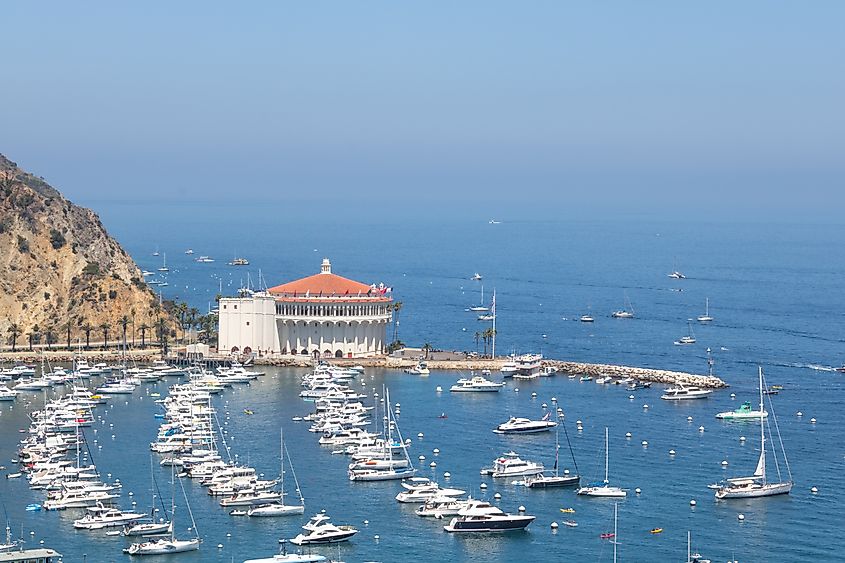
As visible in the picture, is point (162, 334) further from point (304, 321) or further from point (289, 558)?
point (289, 558)

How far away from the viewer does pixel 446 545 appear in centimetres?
7006

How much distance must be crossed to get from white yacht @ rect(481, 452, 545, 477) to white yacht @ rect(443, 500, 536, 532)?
9.41 meters

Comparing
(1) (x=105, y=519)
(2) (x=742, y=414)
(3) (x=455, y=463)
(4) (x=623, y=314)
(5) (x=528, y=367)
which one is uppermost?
(4) (x=623, y=314)

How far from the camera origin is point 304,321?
12362 cm

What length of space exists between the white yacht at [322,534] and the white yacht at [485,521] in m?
4.47

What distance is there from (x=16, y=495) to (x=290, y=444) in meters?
17.2

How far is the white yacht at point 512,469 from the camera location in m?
81.9

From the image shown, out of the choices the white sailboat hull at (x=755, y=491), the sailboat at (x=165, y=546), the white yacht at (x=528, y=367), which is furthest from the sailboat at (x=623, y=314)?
the sailboat at (x=165, y=546)

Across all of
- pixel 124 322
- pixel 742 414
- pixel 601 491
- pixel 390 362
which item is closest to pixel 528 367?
pixel 390 362

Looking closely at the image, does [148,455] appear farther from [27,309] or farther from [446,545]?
[27,309]

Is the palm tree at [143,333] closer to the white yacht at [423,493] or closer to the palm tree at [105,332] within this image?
the palm tree at [105,332]

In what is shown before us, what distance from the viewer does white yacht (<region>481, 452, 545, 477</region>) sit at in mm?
81938

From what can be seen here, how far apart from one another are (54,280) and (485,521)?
6760 cm

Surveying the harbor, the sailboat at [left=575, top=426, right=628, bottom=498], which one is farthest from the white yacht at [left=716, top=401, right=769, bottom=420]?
the sailboat at [left=575, top=426, right=628, bottom=498]
